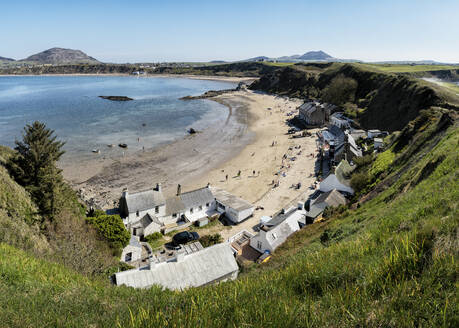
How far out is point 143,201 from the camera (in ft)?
93.9

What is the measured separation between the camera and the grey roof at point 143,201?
2805 centimetres

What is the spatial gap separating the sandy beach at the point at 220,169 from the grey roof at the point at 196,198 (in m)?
4.88

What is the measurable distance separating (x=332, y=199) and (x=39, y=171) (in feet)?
87.9

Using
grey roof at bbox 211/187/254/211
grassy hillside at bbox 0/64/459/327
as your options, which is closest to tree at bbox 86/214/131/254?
grey roof at bbox 211/187/254/211

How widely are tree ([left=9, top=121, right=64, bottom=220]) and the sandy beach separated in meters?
13.2

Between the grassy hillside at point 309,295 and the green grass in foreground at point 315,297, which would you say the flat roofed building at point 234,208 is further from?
the green grass in foreground at point 315,297

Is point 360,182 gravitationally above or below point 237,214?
above

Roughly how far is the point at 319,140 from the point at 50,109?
305 feet

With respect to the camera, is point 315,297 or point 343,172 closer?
point 315,297

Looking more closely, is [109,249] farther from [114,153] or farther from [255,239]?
[114,153]

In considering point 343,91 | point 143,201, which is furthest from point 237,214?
point 343,91

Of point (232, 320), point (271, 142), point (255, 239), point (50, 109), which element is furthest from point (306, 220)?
point (50, 109)

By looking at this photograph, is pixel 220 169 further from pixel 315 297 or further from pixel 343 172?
pixel 315 297

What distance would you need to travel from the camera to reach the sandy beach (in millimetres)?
36500
